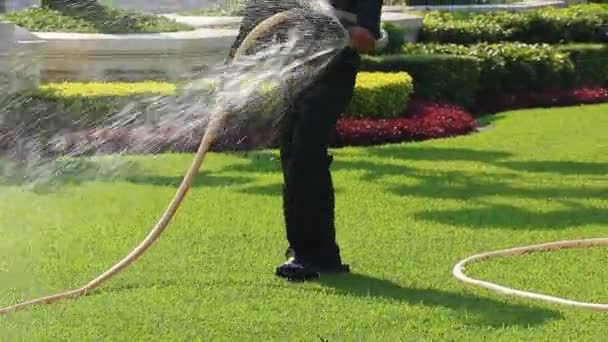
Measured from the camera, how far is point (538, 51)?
58.3 ft

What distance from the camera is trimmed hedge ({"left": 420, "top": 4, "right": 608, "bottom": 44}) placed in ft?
62.1

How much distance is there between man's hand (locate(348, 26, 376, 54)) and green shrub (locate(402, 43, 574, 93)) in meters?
10.7

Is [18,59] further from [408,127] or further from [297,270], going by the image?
[408,127]

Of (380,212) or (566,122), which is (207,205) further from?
(566,122)

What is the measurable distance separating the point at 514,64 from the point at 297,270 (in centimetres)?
1157

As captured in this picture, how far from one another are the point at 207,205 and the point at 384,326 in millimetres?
3253

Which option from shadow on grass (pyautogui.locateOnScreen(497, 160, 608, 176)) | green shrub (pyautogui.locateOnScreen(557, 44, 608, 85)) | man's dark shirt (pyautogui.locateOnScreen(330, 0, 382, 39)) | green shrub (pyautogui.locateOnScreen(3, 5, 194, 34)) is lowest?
green shrub (pyautogui.locateOnScreen(557, 44, 608, 85))

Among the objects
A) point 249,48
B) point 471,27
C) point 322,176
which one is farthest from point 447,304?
point 471,27

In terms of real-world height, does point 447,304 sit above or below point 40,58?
below

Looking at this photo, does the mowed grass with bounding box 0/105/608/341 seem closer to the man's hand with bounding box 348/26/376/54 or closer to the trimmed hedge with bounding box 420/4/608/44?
the man's hand with bounding box 348/26/376/54

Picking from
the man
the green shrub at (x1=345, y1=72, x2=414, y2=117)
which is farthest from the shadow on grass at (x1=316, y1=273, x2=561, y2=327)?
the green shrub at (x1=345, y1=72, x2=414, y2=117)

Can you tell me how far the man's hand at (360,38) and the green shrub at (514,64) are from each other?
35.1 feet

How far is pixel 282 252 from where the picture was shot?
7191 mm

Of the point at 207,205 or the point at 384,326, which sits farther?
the point at 207,205
